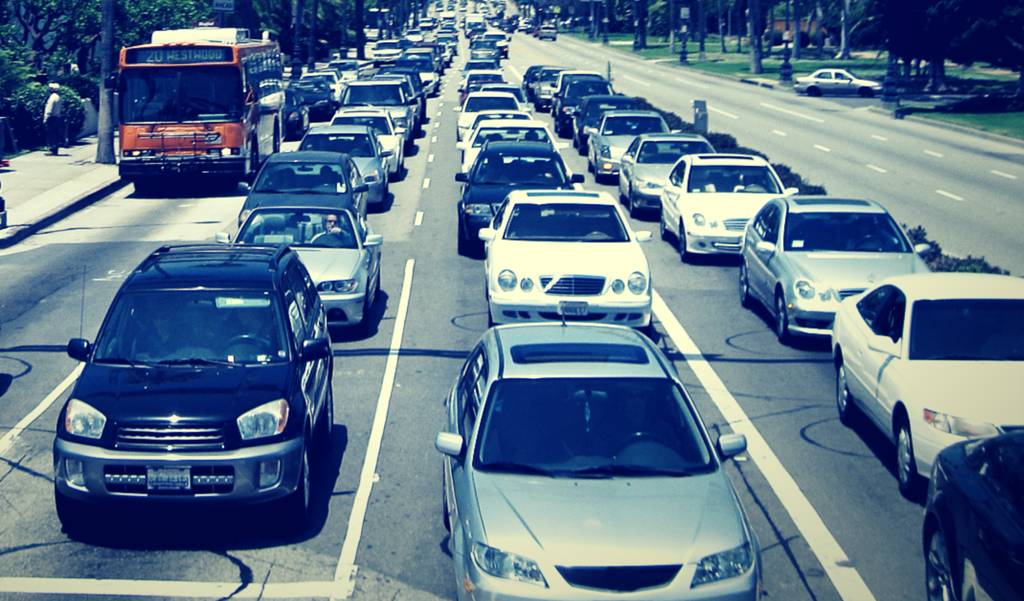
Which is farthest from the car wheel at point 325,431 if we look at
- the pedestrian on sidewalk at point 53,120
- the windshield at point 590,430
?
the pedestrian on sidewalk at point 53,120

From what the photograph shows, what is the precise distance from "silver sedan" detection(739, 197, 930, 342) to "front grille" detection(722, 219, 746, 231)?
255cm

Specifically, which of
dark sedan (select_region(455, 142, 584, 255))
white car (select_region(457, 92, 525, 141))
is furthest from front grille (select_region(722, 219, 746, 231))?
white car (select_region(457, 92, 525, 141))

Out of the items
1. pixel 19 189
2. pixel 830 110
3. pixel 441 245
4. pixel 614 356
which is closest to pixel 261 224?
pixel 441 245

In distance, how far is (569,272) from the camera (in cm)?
1274

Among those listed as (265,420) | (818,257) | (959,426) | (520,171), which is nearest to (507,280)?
(818,257)

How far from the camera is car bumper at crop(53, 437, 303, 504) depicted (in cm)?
739

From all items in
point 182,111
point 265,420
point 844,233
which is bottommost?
point 265,420

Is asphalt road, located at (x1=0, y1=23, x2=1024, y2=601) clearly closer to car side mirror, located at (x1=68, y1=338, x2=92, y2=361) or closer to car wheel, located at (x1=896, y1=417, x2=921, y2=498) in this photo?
car wheel, located at (x1=896, y1=417, x2=921, y2=498)

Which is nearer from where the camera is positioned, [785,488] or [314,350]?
[314,350]

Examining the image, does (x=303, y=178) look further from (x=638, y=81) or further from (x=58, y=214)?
(x=638, y=81)

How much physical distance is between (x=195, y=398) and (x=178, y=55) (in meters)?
19.8

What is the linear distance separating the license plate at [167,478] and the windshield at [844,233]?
866 cm

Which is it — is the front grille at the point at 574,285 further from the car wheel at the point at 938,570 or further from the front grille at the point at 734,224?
the car wheel at the point at 938,570

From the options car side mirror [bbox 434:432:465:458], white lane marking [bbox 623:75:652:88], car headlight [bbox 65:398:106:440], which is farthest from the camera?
white lane marking [bbox 623:75:652:88]
